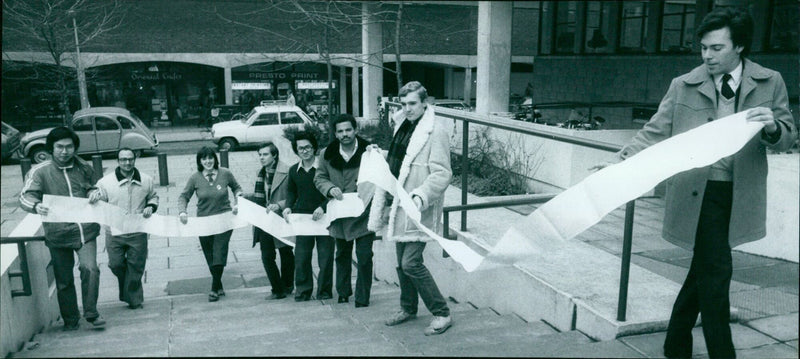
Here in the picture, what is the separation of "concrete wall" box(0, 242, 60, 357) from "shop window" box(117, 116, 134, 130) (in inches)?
543

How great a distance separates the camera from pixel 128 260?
18.8ft

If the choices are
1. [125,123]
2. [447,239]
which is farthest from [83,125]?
[447,239]

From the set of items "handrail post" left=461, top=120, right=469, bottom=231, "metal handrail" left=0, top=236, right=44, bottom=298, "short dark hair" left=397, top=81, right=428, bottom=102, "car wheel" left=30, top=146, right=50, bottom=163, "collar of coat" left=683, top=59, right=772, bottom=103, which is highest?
"collar of coat" left=683, top=59, right=772, bottom=103

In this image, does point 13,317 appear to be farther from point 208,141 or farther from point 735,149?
point 208,141

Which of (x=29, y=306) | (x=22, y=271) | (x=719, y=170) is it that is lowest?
(x=29, y=306)

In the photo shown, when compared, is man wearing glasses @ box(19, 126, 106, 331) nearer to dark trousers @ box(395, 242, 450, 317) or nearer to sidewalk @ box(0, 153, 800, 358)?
sidewalk @ box(0, 153, 800, 358)

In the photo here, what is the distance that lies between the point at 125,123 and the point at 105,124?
57 cm

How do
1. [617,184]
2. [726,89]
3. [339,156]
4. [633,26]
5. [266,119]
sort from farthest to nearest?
[266,119] → [633,26] → [339,156] → [617,184] → [726,89]

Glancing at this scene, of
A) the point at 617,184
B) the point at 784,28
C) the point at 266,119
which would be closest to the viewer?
the point at 617,184

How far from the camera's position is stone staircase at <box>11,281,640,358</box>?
3.37 meters

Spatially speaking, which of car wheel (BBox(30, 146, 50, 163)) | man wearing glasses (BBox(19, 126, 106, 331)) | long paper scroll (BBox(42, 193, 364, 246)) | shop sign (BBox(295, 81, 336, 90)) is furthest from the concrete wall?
shop sign (BBox(295, 81, 336, 90))

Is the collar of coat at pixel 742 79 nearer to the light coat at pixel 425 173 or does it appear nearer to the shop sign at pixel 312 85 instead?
the light coat at pixel 425 173

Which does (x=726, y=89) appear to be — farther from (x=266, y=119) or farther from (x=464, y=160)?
(x=266, y=119)

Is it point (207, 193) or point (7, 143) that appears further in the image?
point (207, 193)
